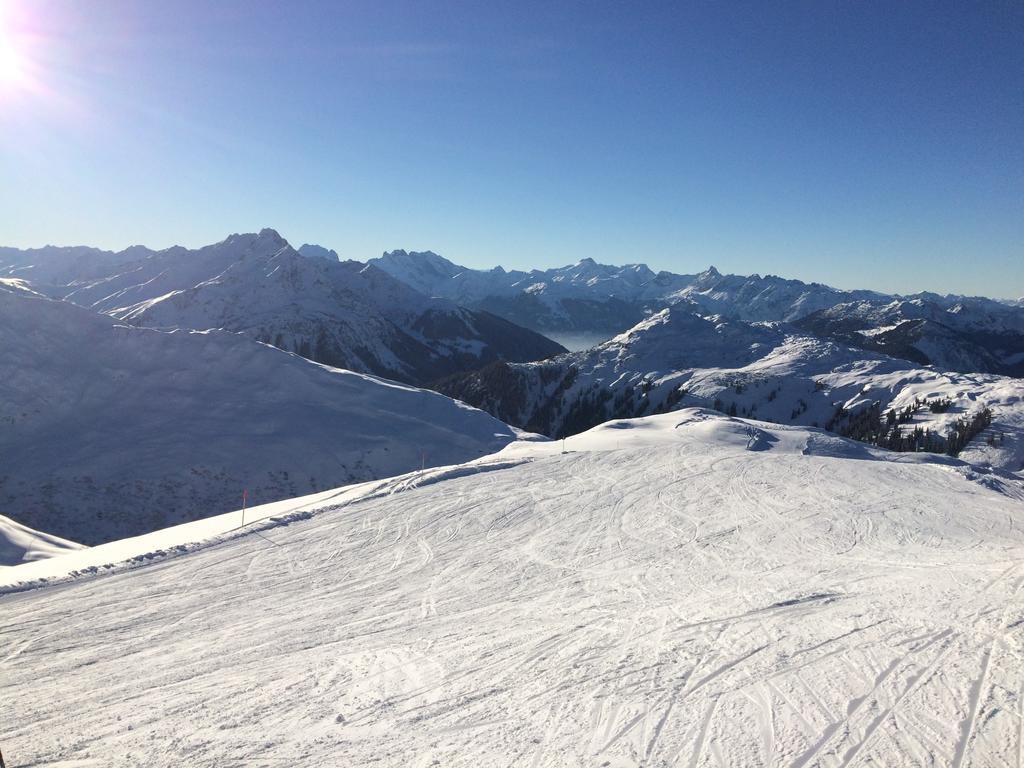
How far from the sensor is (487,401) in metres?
150

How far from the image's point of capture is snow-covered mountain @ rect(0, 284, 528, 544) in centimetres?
3319

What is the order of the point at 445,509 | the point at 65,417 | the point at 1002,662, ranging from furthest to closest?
the point at 65,417 → the point at 445,509 → the point at 1002,662

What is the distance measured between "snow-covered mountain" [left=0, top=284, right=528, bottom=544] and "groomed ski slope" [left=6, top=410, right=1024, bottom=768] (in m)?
21.3

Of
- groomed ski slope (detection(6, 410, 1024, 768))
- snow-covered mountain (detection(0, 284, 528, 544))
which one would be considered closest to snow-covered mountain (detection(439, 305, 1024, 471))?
snow-covered mountain (detection(0, 284, 528, 544))

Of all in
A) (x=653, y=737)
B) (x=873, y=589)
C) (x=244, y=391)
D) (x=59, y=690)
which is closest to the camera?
(x=653, y=737)

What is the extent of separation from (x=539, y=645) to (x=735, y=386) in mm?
147319

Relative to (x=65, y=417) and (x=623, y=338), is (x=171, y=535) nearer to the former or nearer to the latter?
(x=65, y=417)

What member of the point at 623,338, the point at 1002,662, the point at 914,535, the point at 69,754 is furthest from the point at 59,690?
the point at 623,338

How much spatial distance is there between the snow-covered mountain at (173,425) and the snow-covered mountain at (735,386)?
95.0 meters

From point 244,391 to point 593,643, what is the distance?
45.7m

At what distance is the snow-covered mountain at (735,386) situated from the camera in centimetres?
12238

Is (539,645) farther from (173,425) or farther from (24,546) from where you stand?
(173,425)

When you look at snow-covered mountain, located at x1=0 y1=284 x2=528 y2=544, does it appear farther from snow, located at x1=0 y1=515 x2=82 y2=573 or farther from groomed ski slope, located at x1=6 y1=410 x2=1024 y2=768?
groomed ski slope, located at x1=6 y1=410 x2=1024 y2=768

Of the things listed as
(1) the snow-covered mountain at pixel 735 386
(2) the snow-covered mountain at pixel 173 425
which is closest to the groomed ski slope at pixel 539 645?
(2) the snow-covered mountain at pixel 173 425
